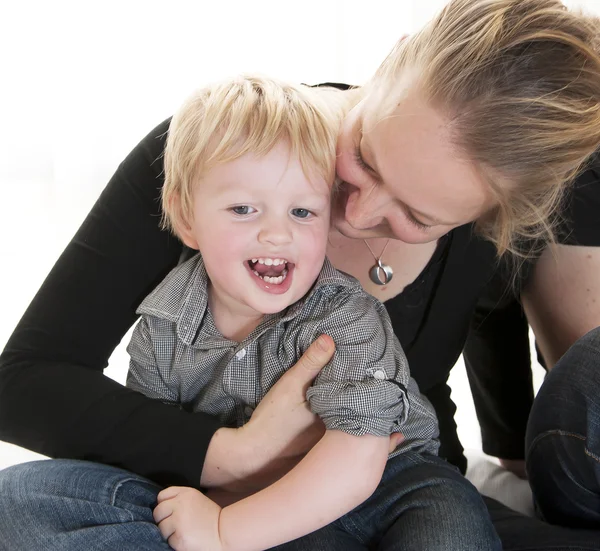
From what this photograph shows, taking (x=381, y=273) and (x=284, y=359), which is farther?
(x=381, y=273)

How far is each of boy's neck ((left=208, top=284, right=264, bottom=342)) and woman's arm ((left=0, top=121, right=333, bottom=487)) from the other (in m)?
0.13

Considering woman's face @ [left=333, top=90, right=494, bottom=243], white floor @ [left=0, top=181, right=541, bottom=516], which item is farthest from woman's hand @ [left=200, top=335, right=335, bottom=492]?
white floor @ [left=0, top=181, right=541, bottom=516]

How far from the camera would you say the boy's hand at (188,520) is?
1.08 meters

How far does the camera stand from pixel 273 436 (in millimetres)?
1179

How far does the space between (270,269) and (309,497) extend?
33 centimetres

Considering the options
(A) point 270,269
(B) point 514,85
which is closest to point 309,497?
(A) point 270,269

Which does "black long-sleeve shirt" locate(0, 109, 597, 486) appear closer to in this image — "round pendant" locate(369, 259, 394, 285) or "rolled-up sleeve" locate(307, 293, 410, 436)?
"round pendant" locate(369, 259, 394, 285)

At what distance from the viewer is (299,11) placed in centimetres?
236

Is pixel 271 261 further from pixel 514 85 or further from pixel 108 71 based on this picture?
pixel 108 71

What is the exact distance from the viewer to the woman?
106cm

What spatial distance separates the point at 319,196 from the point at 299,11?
133 cm

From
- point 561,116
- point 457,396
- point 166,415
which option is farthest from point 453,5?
point 457,396

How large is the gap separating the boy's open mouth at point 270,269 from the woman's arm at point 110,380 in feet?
0.41

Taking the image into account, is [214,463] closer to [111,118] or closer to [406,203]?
[406,203]
